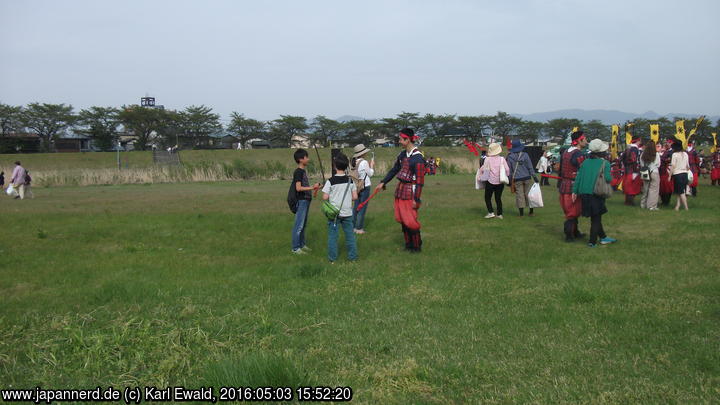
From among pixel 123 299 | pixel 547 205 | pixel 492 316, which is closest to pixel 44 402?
pixel 123 299

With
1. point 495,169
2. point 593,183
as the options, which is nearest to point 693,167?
point 495,169

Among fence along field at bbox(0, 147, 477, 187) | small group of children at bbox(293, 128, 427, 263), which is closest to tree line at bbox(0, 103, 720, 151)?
fence along field at bbox(0, 147, 477, 187)

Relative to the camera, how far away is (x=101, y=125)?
52.6 m

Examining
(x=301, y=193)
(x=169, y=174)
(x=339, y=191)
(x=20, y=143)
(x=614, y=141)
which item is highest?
(x=20, y=143)

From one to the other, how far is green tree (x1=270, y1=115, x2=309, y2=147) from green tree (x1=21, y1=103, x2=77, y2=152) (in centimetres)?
2007

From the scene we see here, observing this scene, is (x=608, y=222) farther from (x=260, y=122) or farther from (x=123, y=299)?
(x=260, y=122)

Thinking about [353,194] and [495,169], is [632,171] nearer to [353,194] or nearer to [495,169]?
[495,169]

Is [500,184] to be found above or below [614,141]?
below

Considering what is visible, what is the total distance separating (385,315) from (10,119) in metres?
55.2

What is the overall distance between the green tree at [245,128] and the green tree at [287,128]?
49.5 inches

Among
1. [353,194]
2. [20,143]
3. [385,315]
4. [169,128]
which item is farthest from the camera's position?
[169,128]

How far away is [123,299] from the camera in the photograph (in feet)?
20.7

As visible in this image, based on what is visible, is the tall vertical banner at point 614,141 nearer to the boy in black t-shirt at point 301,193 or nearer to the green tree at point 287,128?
the boy in black t-shirt at point 301,193

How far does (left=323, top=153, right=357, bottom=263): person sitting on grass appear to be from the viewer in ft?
25.9
